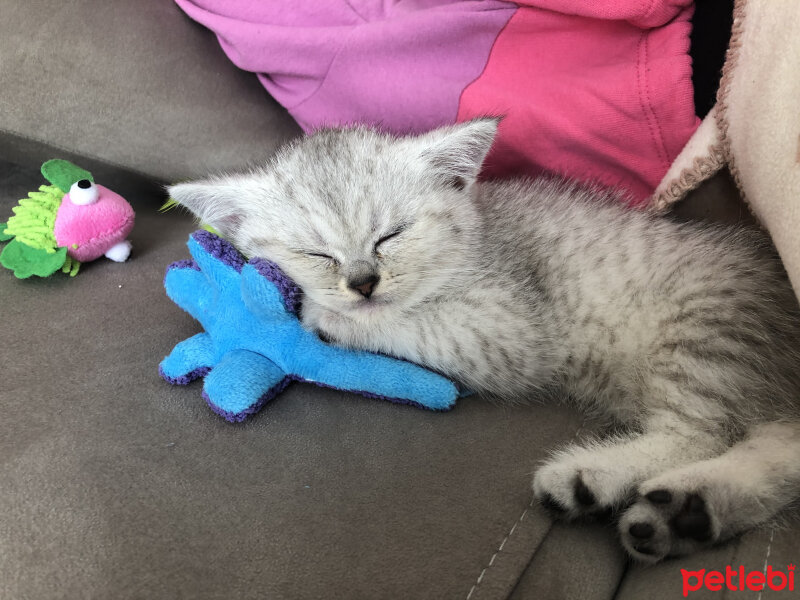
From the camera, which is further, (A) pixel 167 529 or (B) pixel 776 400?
(B) pixel 776 400

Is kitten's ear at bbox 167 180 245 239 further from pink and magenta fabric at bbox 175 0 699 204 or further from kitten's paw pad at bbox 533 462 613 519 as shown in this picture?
kitten's paw pad at bbox 533 462 613 519

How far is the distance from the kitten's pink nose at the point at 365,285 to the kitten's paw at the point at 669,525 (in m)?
0.48

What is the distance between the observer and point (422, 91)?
127 cm

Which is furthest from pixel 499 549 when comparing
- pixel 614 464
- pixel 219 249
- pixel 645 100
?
pixel 645 100

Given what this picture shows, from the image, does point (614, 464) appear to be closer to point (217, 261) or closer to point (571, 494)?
point (571, 494)

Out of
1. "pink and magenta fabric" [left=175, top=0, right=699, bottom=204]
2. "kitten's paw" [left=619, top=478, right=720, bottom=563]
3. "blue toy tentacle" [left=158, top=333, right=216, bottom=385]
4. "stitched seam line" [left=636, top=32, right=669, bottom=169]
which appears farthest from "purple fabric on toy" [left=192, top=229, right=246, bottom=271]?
"stitched seam line" [left=636, top=32, right=669, bottom=169]

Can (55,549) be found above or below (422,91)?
below

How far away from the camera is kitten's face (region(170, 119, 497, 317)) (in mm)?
951

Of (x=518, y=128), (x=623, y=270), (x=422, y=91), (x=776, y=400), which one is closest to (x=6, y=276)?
(x=422, y=91)

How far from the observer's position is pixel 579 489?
2.41ft

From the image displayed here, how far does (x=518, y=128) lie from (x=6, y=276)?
1.08 meters

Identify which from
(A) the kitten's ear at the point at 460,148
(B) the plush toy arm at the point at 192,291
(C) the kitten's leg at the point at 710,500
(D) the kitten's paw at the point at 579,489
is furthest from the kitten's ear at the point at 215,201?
(C) the kitten's leg at the point at 710,500

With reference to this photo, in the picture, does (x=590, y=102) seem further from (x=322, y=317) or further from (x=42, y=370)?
(x=42, y=370)

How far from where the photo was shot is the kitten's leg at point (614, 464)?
734mm
